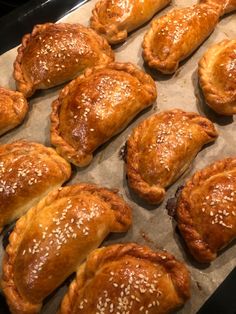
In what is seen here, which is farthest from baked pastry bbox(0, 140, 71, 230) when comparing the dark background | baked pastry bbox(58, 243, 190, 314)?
the dark background

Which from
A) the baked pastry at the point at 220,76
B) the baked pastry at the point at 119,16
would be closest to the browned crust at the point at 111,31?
the baked pastry at the point at 119,16

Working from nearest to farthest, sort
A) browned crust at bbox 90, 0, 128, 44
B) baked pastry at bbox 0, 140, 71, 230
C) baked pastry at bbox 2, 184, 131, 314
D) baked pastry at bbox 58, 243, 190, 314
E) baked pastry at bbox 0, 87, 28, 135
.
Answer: baked pastry at bbox 58, 243, 190, 314 < baked pastry at bbox 2, 184, 131, 314 < baked pastry at bbox 0, 140, 71, 230 < baked pastry at bbox 0, 87, 28, 135 < browned crust at bbox 90, 0, 128, 44

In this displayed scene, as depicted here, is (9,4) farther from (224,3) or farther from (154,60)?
(224,3)

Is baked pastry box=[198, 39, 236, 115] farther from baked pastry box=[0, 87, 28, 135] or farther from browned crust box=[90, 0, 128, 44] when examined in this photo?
baked pastry box=[0, 87, 28, 135]

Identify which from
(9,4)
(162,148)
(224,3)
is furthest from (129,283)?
(9,4)

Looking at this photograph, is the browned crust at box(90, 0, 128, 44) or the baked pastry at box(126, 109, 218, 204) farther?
the browned crust at box(90, 0, 128, 44)

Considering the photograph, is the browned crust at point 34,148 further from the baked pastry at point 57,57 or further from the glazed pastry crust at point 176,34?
the glazed pastry crust at point 176,34
